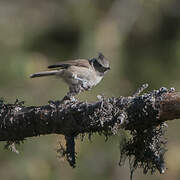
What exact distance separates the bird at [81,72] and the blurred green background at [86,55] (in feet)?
4.61

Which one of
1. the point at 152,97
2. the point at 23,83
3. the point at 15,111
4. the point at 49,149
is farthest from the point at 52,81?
the point at 152,97

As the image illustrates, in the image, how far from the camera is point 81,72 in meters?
6.64

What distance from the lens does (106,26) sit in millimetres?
9945

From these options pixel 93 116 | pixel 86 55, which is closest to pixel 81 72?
pixel 93 116

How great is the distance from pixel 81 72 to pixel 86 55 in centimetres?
274

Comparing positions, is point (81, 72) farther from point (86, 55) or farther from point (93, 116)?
point (86, 55)

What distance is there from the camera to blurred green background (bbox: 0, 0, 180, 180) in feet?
27.6

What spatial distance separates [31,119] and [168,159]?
15.2ft

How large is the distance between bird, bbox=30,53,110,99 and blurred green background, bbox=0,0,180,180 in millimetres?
1406

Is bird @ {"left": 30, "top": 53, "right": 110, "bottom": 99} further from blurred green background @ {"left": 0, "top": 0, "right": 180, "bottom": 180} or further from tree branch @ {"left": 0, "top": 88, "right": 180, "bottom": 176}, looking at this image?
tree branch @ {"left": 0, "top": 88, "right": 180, "bottom": 176}

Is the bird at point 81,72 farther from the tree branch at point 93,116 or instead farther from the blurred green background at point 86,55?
the tree branch at point 93,116

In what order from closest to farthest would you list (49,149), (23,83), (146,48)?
(49,149), (23,83), (146,48)

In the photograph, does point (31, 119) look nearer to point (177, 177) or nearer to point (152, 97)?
point (152, 97)

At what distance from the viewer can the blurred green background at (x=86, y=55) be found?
8.42 meters
